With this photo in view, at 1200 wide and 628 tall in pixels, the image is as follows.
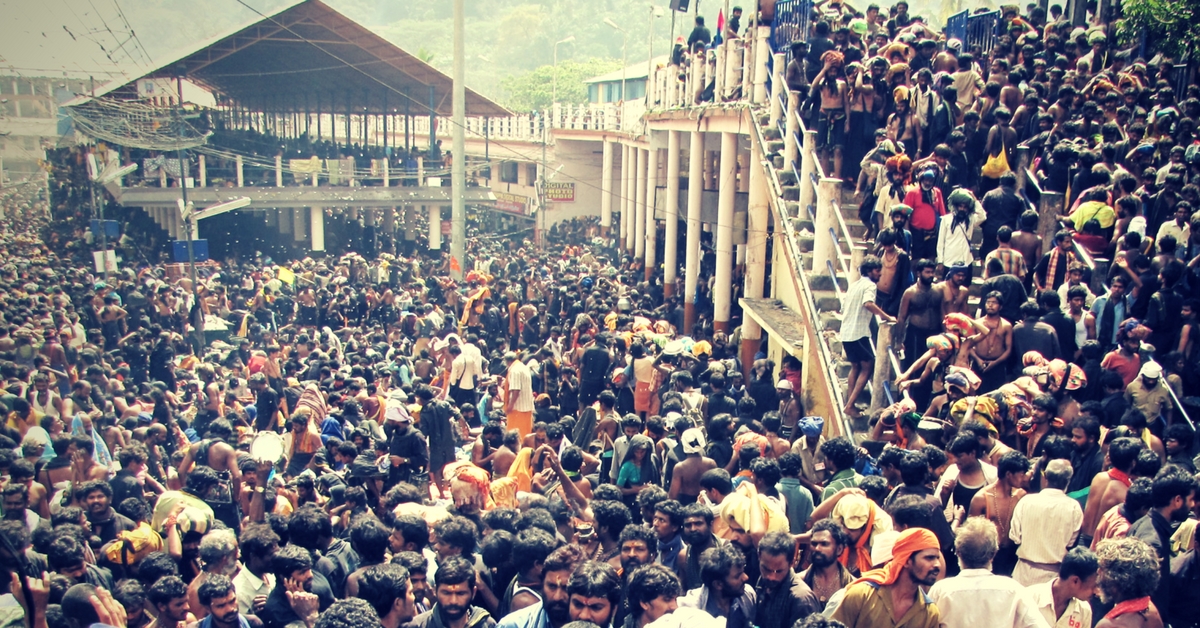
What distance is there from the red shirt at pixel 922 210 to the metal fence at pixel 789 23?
21.7 feet

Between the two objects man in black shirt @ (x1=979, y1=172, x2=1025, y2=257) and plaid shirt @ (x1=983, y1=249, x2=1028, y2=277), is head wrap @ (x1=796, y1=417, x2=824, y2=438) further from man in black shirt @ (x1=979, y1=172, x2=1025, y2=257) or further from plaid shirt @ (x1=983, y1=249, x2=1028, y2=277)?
man in black shirt @ (x1=979, y1=172, x2=1025, y2=257)

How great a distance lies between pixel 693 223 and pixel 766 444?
11.6 meters

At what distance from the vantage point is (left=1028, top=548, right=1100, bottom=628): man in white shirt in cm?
448

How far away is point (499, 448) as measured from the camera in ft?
26.9

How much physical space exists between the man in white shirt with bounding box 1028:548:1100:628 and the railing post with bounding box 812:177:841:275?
18.3 ft

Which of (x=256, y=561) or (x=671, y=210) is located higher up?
(x=671, y=210)

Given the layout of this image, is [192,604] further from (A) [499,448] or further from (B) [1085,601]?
(B) [1085,601]

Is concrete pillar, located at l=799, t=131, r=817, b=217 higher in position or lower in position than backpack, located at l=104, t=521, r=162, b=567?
higher

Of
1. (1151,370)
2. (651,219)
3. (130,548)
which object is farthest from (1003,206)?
(651,219)

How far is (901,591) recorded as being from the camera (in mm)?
4410

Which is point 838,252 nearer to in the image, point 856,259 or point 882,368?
point 856,259

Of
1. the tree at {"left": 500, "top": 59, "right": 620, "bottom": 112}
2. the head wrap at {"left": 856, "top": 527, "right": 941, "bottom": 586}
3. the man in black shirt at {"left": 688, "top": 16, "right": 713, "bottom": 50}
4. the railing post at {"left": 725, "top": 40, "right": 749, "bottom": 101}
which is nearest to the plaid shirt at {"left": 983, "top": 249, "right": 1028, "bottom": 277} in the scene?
the head wrap at {"left": 856, "top": 527, "right": 941, "bottom": 586}

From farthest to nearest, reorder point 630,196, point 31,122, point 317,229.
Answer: point 630,196, point 317,229, point 31,122

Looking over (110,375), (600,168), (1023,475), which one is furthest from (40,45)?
(600,168)
